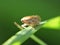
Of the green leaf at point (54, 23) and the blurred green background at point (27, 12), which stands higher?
the blurred green background at point (27, 12)

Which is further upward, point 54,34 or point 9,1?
point 9,1

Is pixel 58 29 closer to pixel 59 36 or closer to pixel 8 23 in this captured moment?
pixel 59 36

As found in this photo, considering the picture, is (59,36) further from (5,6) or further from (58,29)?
(5,6)

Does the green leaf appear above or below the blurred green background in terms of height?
below

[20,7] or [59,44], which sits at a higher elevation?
[20,7]

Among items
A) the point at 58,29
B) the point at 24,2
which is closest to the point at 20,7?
the point at 24,2

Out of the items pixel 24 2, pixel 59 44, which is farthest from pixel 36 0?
pixel 59 44
